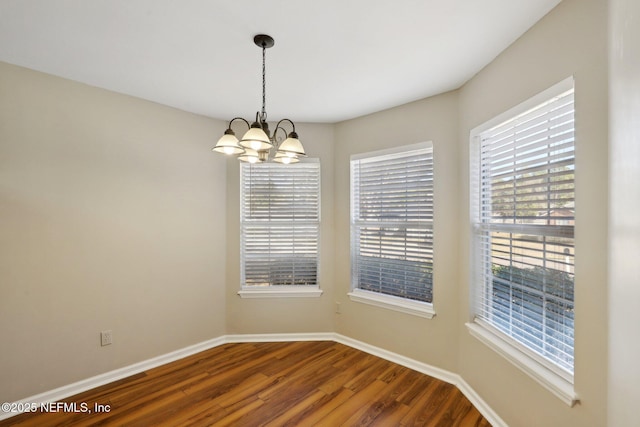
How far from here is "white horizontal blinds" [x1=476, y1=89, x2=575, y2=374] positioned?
1.53 m

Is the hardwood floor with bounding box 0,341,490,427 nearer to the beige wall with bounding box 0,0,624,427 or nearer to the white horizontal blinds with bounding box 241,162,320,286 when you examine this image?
the beige wall with bounding box 0,0,624,427

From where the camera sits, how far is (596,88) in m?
1.31

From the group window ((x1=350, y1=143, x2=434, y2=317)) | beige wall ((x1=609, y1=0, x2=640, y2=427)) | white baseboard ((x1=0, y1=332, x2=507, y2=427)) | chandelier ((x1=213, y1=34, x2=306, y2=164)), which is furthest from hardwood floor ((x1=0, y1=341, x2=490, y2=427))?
chandelier ((x1=213, y1=34, x2=306, y2=164))

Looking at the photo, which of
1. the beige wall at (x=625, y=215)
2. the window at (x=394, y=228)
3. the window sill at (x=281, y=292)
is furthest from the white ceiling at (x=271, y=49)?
the window sill at (x=281, y=292)

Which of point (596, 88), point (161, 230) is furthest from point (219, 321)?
point (596, 88)

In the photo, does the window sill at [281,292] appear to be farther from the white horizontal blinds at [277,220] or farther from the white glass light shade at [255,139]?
the white glass light shade at [255,139]

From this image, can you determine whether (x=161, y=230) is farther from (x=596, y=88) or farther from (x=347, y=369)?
(x=596, y=88)

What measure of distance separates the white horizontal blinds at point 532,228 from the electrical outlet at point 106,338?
3147 millimetres

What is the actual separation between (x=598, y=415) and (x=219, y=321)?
313cm

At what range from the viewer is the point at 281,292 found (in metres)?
3.30

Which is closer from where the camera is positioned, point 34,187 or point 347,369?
point 34,187

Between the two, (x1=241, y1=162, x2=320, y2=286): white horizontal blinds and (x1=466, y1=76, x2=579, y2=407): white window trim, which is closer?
(x1=466, y1=76, x2=579, y2=407): white window trim

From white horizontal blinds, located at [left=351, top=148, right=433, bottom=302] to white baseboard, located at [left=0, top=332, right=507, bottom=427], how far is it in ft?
2.04

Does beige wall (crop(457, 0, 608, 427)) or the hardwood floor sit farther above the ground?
beige wall (crop(457, 0, 608, 427))
